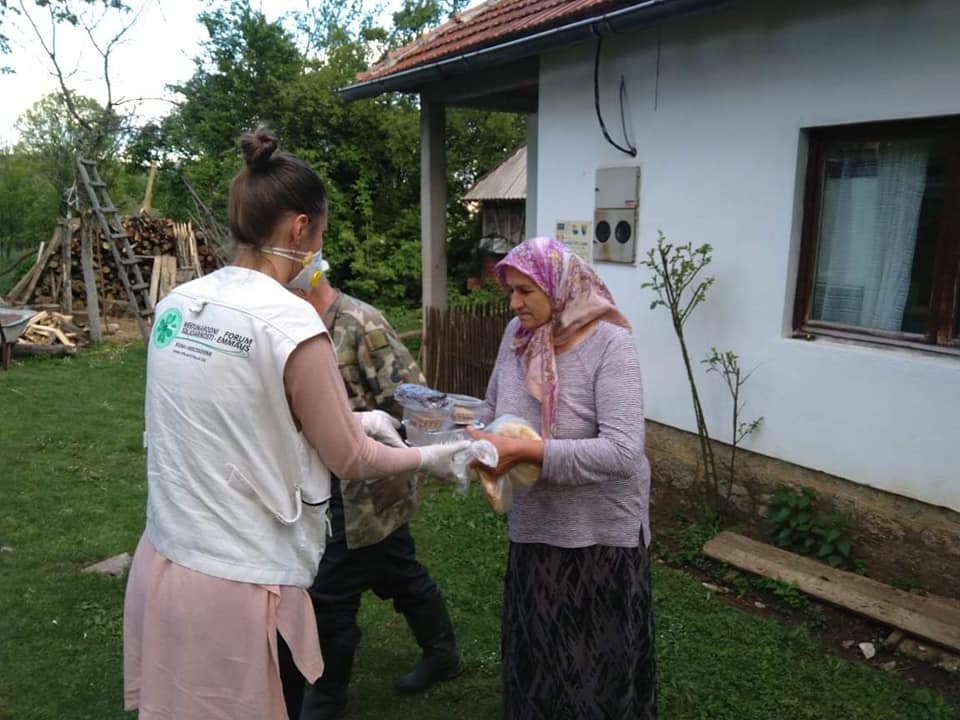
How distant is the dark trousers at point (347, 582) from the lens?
9.02ft

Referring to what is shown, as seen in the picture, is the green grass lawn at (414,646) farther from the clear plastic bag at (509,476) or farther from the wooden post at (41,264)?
the wooden post at (41,264)

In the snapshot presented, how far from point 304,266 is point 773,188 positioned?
3134 millimetres

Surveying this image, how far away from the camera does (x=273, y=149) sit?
6.08ft

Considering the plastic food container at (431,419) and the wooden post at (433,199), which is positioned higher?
the wooden post at (433,199)

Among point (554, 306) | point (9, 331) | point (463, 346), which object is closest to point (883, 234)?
point (554, 306)

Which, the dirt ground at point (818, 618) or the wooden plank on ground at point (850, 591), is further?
the wooden plank on ground at point (850, 591)

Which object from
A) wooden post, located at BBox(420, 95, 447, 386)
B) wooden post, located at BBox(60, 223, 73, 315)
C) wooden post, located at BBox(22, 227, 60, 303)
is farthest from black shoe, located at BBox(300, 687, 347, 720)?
wooden post, located at BBox(22, 227, 60, 303)

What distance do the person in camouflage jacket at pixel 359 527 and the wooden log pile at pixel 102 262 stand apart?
1090 centimetres

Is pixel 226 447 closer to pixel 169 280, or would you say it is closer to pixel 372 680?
pixel 372 680

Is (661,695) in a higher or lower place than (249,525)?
lower

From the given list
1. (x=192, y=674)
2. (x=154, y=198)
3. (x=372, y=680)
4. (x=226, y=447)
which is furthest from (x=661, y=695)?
(x=154, y=198)

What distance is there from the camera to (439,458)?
6.64ft

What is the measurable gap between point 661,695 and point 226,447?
2297 millimetres

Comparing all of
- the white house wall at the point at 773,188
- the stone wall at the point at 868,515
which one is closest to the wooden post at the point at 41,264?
the white house wall at the point at 773,188
